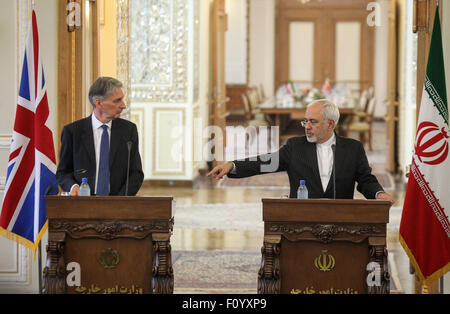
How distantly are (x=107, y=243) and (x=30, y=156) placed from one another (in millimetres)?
1171

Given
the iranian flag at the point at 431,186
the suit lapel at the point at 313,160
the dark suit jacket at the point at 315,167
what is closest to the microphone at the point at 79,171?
the dark suit jacket at the point at 315,167

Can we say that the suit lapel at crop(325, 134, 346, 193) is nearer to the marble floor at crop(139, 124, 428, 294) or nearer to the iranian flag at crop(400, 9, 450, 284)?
the iranian flag at crop(400, 9, 450, 284)

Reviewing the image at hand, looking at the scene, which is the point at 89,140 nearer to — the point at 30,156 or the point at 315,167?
the point at 30,156

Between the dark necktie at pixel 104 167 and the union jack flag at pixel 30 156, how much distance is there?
0.56m

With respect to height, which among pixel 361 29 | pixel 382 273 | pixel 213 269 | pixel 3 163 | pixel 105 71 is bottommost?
pixel 213 269

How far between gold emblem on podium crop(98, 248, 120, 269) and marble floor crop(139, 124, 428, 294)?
6.73ft

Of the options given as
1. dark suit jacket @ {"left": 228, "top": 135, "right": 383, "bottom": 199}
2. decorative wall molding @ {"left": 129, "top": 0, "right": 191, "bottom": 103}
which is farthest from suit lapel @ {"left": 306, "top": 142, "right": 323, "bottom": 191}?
decorative wall molding @ {"left": 129, "top": 0, "right": 191, "bottom": 103}

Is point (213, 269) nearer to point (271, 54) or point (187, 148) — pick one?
point (187, 148)

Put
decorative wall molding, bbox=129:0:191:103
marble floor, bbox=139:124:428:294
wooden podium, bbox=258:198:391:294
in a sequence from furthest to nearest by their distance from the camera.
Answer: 1. decorative wall molding, bbox=129:0:191:103
2. marble floor, bbox=139:124:428:294
3. wooden podium, bbox=258:198:391:294

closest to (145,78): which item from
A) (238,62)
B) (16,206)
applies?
(16,206)

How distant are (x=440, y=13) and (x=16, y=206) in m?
3.08

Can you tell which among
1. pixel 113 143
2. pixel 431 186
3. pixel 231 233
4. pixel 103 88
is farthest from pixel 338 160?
pixel 231 233

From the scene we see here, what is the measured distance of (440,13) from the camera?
560 cm

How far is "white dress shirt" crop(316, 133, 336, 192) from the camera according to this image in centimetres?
492
